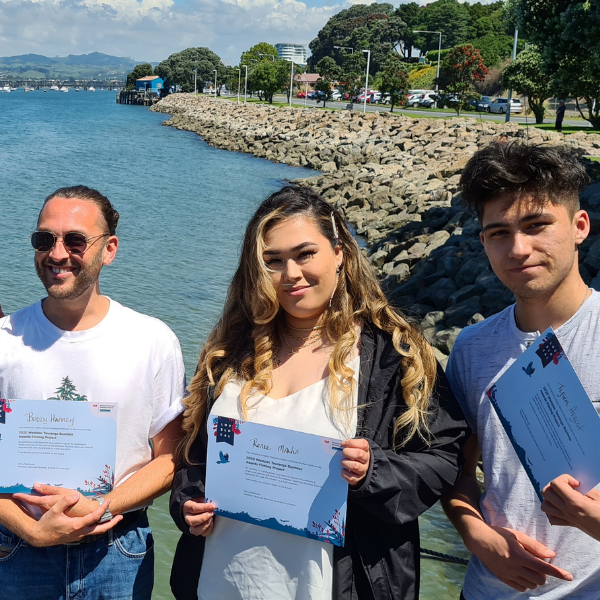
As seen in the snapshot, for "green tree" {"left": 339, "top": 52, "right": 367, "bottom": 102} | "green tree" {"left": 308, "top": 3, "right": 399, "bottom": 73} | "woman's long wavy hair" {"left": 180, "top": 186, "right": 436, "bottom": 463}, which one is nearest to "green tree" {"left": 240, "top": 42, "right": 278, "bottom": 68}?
"green tree" {"left": 308, "top": 3, "right": 399, "bottom": 73}

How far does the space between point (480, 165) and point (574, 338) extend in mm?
631

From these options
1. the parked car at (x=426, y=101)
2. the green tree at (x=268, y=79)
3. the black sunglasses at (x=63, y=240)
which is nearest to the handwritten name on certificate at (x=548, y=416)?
the black sunglasses at (x=63, y=240)

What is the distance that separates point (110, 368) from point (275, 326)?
0.61m

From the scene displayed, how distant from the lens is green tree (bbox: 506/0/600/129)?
11.9 metres

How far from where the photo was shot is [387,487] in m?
2.16

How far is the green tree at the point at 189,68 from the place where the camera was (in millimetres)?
105625

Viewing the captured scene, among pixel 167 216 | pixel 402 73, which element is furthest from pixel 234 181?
pixel 402 73

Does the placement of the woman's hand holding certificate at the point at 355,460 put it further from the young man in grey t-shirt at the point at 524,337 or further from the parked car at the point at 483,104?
the parked car at the point at 483,104

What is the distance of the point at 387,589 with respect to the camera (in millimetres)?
2230

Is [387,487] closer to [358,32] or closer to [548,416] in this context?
[548,416]

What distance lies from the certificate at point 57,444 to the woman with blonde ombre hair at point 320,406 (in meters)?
0.28

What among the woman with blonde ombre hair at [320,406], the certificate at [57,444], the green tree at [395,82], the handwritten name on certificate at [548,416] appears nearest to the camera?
the handwritten name on certificate at [548,416]

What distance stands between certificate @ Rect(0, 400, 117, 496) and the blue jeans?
22 centimetres

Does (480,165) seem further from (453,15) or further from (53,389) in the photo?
(453,15)
